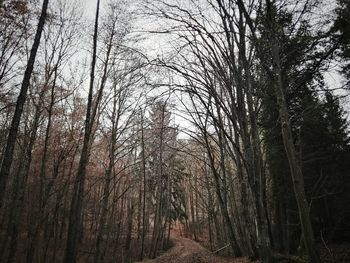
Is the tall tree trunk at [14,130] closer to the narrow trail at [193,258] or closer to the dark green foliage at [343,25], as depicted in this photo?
the narrow trail at [193,258]

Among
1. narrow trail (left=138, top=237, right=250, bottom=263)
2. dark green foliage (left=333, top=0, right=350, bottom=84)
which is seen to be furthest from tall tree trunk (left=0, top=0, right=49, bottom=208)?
dark green foliage (left=333, top=0, right=350, bottom=84)

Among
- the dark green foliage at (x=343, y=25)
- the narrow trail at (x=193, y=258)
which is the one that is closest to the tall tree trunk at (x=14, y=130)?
the narrow trail at (x=193, y=258)

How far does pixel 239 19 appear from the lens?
5.83 meters

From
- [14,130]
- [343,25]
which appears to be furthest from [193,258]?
[343,25]

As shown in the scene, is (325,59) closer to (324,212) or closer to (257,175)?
(257,175)

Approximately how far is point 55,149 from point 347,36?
15.6 meters

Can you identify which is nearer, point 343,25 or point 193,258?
point 343,25

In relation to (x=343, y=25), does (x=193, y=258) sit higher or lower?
lower

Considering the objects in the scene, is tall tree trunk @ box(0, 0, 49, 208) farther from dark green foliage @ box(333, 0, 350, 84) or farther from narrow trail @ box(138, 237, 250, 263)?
dark green foliage @ box(333, 0, 350, 84)

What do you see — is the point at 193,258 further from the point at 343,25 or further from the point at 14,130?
the point at 343,25

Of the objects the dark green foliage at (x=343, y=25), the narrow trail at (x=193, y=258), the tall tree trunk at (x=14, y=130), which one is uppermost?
the dark green foliage at (x=343, y=25)

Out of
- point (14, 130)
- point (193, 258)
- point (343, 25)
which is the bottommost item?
point (193, 258)

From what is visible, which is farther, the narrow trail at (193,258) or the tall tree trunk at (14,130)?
the narrow trail at (193,258)

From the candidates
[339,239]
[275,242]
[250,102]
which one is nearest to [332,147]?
[339,239]
